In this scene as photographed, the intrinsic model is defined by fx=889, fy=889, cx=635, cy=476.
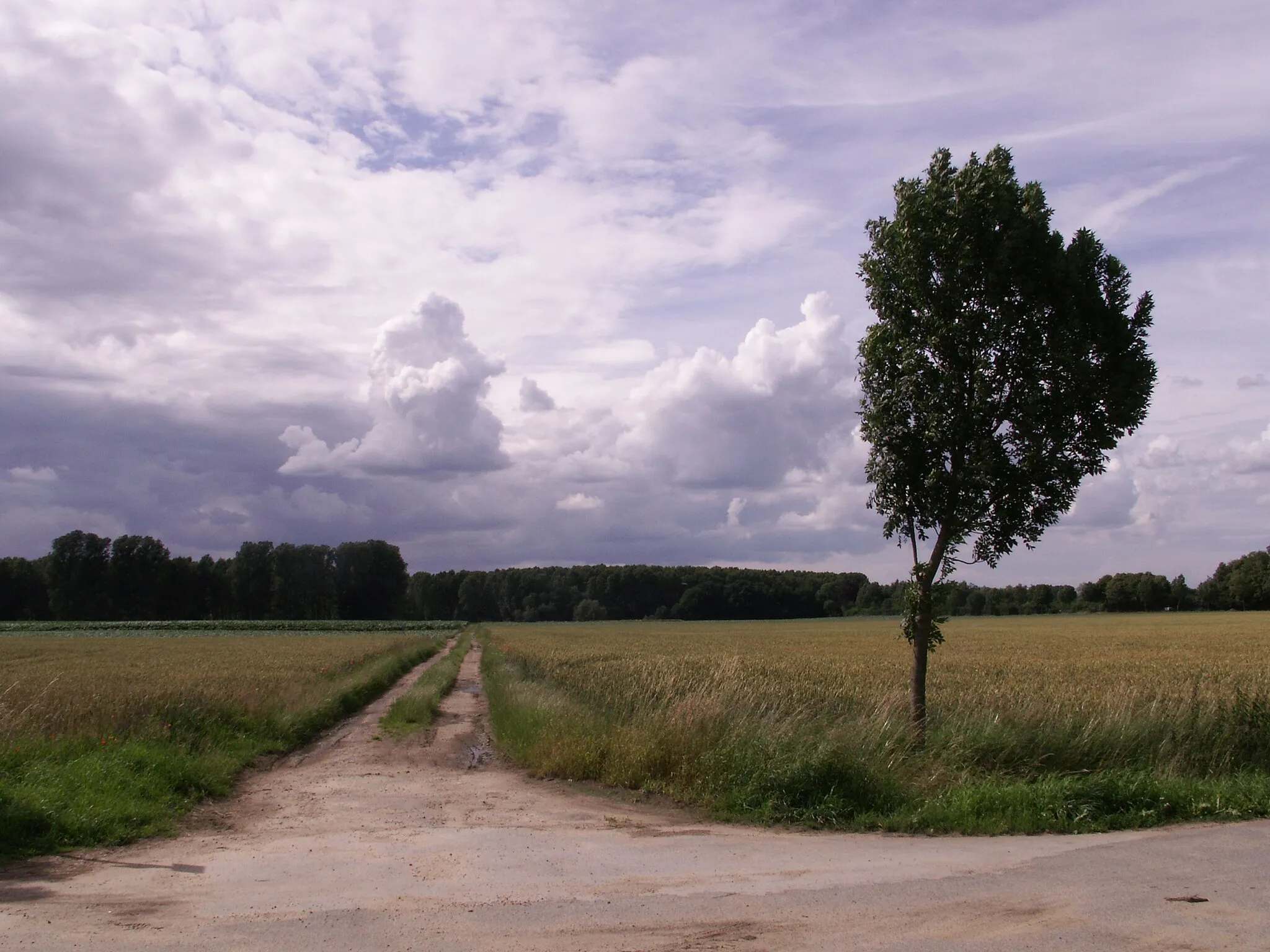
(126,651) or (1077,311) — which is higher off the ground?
(1077,311)

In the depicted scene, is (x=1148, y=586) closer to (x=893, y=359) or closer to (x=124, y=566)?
(x=893, y=359)

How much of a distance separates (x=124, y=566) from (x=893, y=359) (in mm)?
145069

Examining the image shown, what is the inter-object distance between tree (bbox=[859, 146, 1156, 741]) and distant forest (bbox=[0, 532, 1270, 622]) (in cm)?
10609

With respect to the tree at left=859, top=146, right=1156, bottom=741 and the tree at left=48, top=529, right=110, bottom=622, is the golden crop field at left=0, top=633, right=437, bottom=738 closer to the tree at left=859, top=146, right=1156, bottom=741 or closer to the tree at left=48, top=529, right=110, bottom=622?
the tree at left=859, top=146, right=1156, bottom=741

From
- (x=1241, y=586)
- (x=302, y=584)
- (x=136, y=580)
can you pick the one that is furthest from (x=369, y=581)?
(x=1241, y=586)

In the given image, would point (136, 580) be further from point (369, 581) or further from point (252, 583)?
point (369, 581)

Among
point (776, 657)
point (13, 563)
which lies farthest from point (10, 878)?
point (13, 563)

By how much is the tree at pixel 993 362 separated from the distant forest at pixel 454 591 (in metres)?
106

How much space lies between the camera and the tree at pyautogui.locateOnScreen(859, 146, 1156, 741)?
11.6 metres

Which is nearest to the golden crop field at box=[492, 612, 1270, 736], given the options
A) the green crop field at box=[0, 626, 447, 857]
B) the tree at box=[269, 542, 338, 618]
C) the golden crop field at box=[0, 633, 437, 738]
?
the green crop field at box=[0, 626, 447, 857]

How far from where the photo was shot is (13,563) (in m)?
133

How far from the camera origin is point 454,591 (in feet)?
583

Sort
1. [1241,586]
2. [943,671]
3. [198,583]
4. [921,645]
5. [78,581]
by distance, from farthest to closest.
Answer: [198,583] < [78,581] < [1241,586] < [943,671] < [921,645]

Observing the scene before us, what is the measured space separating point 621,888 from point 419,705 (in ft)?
49.6
